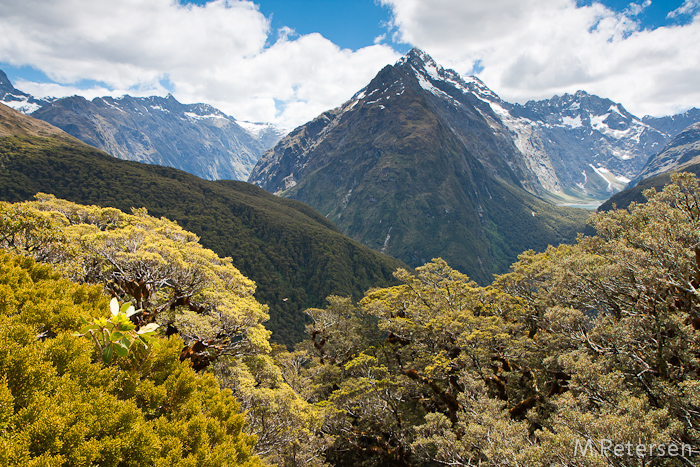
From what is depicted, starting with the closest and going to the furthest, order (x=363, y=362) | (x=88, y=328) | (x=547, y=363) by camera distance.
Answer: (x=88, y=328) < (x=547, y=363) < (x=363, y=362)

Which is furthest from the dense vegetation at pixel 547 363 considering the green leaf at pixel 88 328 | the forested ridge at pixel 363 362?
the green leaf at pixel 88 328

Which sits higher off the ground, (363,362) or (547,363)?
(547,363)

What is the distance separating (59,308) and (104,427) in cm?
521

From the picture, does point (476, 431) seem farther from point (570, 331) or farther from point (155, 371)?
point (155, 371)

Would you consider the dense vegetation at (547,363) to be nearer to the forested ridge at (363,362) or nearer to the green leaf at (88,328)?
the forested ridge at (363,362)

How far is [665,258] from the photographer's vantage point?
20.3 m

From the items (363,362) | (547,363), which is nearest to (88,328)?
(547,363)

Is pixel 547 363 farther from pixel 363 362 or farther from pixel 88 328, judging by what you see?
pixel 88 328

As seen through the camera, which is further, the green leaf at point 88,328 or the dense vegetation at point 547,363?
the dense vegetation at point 547,363

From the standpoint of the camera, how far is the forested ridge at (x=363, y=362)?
876 cm

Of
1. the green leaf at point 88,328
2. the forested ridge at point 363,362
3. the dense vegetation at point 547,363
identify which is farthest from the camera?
the dense vegetation at point 547,363

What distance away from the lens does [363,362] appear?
1372 inches

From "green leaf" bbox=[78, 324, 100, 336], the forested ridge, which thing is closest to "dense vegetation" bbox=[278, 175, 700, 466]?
the forested ridge

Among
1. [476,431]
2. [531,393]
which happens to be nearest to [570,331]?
[531,393]
